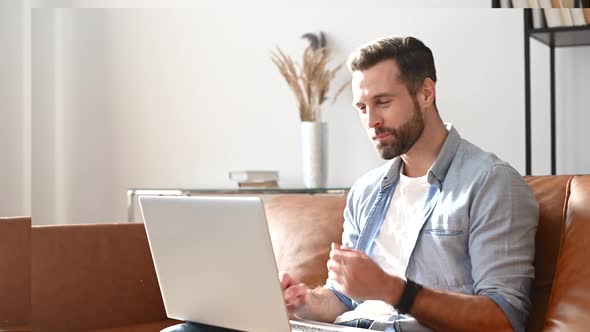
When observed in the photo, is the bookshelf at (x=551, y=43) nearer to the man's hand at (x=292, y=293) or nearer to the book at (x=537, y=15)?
the book at (x=537, y=15)

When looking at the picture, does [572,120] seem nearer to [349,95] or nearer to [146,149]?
[349,95]

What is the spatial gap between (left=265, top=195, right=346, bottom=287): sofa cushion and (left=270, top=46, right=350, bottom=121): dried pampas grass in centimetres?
89

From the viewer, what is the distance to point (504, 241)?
1725mm

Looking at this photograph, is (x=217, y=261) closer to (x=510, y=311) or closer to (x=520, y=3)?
(x=510, y=311)

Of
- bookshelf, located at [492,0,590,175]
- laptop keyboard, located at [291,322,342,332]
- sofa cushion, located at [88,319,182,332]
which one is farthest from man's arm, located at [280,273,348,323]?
bookshelf, located at [492,0,590,175]

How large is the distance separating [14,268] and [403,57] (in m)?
1.22

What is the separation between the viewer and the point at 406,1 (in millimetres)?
3275

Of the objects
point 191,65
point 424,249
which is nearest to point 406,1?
point 191,65

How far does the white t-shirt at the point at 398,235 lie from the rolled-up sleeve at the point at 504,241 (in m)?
0.16

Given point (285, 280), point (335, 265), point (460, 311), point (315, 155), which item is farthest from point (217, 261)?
point (315, 155)

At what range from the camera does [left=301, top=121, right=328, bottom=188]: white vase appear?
326 cm

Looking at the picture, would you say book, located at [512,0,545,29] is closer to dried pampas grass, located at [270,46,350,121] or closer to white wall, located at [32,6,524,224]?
white wall, located at [32,6,524,224]

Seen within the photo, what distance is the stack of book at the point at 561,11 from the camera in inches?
104

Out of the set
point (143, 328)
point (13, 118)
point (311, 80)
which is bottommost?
point (143, 328)
